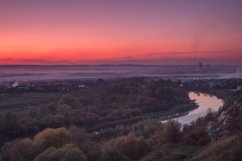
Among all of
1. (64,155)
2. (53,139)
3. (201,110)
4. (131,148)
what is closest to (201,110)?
(201,110)

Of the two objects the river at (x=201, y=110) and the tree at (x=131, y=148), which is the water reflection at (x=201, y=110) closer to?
the river at (x=201, y=110)

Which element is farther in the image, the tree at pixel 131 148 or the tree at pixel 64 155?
the tree at pixel 131 148

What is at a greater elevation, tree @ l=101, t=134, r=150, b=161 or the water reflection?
tree @ l=101, t=134, r=150, b=161

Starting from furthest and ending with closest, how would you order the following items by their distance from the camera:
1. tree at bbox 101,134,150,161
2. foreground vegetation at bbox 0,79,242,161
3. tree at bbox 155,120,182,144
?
1. tree at bbox 101,134,150,161
2. tree at bbox 155,120,182,144
3. foreground vegetation at bbox 0,79,242,161

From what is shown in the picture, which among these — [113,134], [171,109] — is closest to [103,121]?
[113,134]

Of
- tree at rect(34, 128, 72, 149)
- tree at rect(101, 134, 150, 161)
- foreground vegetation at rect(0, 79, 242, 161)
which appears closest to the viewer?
foreground vegetation at rect(0, 79, 242, 161)

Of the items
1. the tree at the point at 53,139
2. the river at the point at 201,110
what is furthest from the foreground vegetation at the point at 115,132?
the river at the point at 201,110

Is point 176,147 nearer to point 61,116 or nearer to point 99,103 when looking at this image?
point 61,116

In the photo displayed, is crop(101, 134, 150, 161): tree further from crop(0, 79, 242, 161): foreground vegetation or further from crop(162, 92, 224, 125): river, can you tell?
crop(162, 92, 224, 125): river

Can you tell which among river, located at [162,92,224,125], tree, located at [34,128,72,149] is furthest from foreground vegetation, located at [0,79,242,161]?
river, located at [162,92,224,125]

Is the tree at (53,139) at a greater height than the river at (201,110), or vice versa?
the tree at (53,139)

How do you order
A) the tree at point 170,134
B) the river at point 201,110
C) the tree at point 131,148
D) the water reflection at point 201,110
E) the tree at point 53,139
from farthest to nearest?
the water reflection at point 201,110, the river at point 201,110, the tree at point 53,139, the tree at point 131,148, the tree at point 170,134
